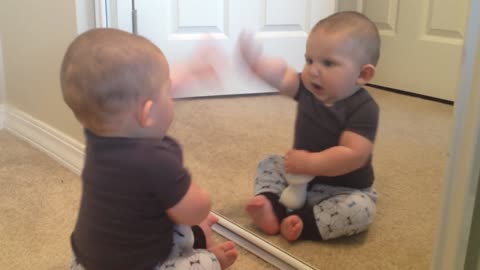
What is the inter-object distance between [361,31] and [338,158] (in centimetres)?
24

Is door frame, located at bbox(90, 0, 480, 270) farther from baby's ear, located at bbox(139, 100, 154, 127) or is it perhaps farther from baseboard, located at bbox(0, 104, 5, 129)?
baseboard, located at bbox(0, 104, 5, 129)

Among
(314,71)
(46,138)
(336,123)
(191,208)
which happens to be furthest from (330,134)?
(46,138)

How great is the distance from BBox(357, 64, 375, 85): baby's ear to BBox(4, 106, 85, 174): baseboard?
768 millimetres

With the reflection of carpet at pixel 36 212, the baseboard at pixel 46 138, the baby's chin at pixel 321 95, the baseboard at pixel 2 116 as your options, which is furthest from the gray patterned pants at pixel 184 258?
the baseboard at pixel 2 116

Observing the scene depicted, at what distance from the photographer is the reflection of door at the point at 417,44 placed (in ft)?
3.36

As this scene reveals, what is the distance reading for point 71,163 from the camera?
63.2 inches

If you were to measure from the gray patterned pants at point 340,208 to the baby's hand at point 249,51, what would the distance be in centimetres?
26

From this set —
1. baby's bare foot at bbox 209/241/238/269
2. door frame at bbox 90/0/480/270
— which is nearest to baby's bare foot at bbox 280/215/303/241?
baby's bare foot at bbox 209/241/238/269

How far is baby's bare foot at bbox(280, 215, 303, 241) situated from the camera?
1.16 meters

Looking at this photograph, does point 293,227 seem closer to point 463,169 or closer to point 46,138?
point 463,169

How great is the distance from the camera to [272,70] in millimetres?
1244

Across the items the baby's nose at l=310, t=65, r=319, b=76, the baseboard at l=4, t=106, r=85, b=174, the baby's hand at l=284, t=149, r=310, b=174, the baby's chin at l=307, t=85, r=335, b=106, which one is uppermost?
the baby's nose at l=310, t=65, r=319, b=76

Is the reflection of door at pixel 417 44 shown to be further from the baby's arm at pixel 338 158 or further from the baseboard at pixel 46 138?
the baseboard at pixel 46 138

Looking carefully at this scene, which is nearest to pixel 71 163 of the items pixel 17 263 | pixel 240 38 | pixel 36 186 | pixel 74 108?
pixel 36 186
